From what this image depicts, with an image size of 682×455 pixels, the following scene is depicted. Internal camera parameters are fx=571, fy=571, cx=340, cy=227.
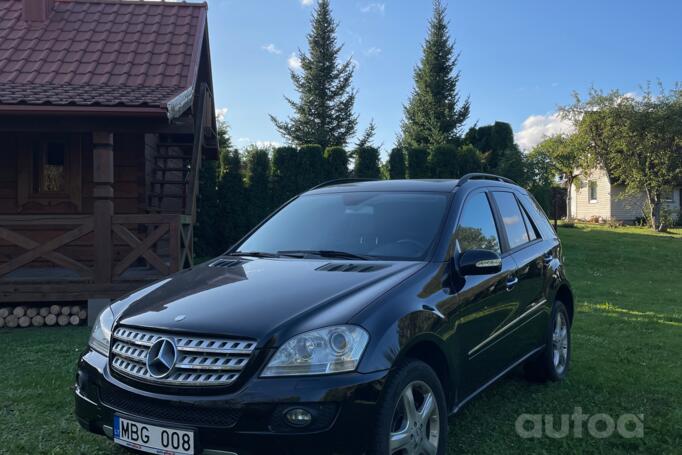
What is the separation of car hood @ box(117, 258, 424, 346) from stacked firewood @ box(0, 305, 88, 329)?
4.90 meters

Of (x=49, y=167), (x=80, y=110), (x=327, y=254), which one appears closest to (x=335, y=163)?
(x=49, y=167)

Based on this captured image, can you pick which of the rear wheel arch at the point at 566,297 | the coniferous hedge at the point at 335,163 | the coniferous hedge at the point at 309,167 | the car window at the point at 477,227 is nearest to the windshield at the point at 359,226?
the car window at the point at 477,227

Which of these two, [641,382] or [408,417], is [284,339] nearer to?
[408,417]

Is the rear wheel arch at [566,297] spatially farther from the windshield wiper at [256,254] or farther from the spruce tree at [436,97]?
the spruce tree at [436,97]

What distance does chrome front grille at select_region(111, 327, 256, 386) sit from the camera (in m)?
2.53

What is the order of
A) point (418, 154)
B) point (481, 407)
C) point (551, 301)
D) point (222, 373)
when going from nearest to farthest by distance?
point (222, 373) < point (481, 407) < point (551, 301) < point (418, 154)

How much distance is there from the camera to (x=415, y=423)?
287 centimetres

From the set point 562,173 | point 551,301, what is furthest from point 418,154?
point 562,173

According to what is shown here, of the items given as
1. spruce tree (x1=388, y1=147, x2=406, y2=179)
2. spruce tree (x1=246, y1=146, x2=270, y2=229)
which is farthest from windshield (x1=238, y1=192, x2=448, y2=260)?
spruce tree (x1=388, y1=147, x2=406, y2=179)

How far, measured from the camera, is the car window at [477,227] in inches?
148

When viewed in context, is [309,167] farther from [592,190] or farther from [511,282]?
[592,190]

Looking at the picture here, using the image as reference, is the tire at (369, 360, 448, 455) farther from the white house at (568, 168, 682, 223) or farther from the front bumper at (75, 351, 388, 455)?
the white house at (568, 168, 682, 223)

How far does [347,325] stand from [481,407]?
219cm

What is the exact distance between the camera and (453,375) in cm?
322
